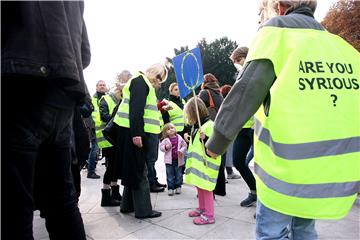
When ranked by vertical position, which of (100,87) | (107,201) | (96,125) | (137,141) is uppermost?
(100,87)

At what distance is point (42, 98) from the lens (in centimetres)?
148

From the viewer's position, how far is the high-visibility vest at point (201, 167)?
3.82 metres

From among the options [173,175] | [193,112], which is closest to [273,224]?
[193,112]

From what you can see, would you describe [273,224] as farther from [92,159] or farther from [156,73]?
[92,159]

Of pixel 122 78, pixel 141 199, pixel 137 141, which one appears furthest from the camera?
pixel 122 78

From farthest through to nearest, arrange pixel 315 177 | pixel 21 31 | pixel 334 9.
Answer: pixel 334 9 → pixel 315 177 → pixel 21 31

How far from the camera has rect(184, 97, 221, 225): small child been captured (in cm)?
379

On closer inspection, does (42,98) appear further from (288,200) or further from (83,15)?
(288,200)

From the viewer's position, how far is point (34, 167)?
1.50 metres

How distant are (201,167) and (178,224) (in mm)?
672

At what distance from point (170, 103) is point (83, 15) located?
14.4 feet

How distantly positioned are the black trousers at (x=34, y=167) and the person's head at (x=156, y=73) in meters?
2.70

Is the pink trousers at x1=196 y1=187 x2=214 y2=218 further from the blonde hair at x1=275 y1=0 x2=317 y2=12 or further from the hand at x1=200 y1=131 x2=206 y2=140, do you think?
the blonde hair at x1=275 y1=0 x2=317 y2=12

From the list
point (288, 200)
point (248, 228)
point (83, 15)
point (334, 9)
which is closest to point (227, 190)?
point (248, 228)
